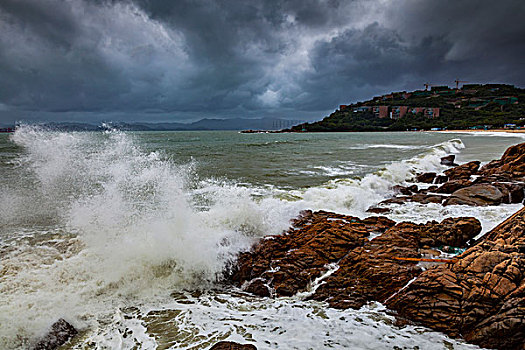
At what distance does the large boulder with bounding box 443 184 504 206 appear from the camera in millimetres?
8531

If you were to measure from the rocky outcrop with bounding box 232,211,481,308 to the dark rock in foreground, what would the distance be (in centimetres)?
257

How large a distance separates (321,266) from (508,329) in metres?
2.58

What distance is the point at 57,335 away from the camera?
12.3ft

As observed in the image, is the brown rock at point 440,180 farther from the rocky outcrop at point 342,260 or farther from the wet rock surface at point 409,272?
the rocky outcrop at point 342,260

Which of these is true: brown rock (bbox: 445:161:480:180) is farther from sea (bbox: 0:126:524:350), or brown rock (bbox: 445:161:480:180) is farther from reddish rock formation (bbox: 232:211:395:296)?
reddish rock formation (bbox: 232:211:395:296)

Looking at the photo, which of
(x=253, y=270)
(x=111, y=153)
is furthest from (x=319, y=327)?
(x=111, y=153)

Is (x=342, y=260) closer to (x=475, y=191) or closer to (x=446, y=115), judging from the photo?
(x=475, y=191)

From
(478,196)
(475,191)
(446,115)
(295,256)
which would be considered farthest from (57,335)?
(446,115)

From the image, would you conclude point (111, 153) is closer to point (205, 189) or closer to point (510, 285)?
point (205, 189)

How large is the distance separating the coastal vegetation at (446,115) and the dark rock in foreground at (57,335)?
112 m

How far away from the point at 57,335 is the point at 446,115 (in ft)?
492

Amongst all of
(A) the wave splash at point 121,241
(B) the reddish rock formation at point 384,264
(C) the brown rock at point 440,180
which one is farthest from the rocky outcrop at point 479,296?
(C) the brown rock at point 440,180

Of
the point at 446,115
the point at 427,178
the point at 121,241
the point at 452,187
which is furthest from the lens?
the point at 446,115

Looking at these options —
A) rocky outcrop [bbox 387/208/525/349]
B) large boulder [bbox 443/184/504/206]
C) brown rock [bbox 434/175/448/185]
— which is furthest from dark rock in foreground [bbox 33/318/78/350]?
brown rock [bbox 434/175/448/185]
